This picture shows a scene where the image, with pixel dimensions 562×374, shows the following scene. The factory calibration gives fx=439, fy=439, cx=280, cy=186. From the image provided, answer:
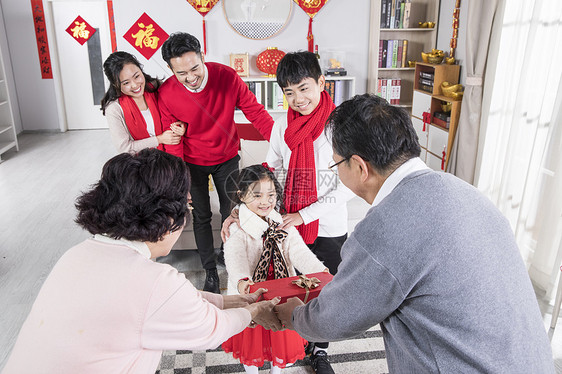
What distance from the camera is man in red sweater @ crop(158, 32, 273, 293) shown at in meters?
2.25

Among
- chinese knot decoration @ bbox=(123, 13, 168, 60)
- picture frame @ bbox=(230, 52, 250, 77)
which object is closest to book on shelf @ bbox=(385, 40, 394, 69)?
picture frame @ bbox=(230, 52, 250, 77)

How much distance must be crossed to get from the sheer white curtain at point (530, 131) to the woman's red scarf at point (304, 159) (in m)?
1.48

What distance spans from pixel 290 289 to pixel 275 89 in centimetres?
346

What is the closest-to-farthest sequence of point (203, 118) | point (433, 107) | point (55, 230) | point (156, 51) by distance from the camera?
1. point (203, 118)
2. point (55, 230)
3. point (433, 107)
4. point (156, 51)

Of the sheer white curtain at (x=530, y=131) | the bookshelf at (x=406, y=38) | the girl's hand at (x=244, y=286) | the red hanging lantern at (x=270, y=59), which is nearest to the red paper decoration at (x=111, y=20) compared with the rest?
the red hanging lantern at (x=270, y=59)

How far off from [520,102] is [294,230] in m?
1.99

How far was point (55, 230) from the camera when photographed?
3445mm

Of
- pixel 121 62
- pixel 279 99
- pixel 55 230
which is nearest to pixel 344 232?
pixel 121 62

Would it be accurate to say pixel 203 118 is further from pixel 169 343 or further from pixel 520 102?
pixel 520 102

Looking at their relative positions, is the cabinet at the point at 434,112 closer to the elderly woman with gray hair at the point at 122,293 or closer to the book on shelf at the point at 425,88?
the book on shelf at the point at 425,88

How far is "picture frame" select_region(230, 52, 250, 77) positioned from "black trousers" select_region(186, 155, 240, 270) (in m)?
2.36

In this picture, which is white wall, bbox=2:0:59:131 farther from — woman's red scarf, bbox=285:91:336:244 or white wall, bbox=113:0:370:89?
woman's red scarf, bbox=285:91:336:244

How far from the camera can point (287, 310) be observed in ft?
4.50

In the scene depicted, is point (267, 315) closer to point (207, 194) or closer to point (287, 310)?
point (287, 310)
